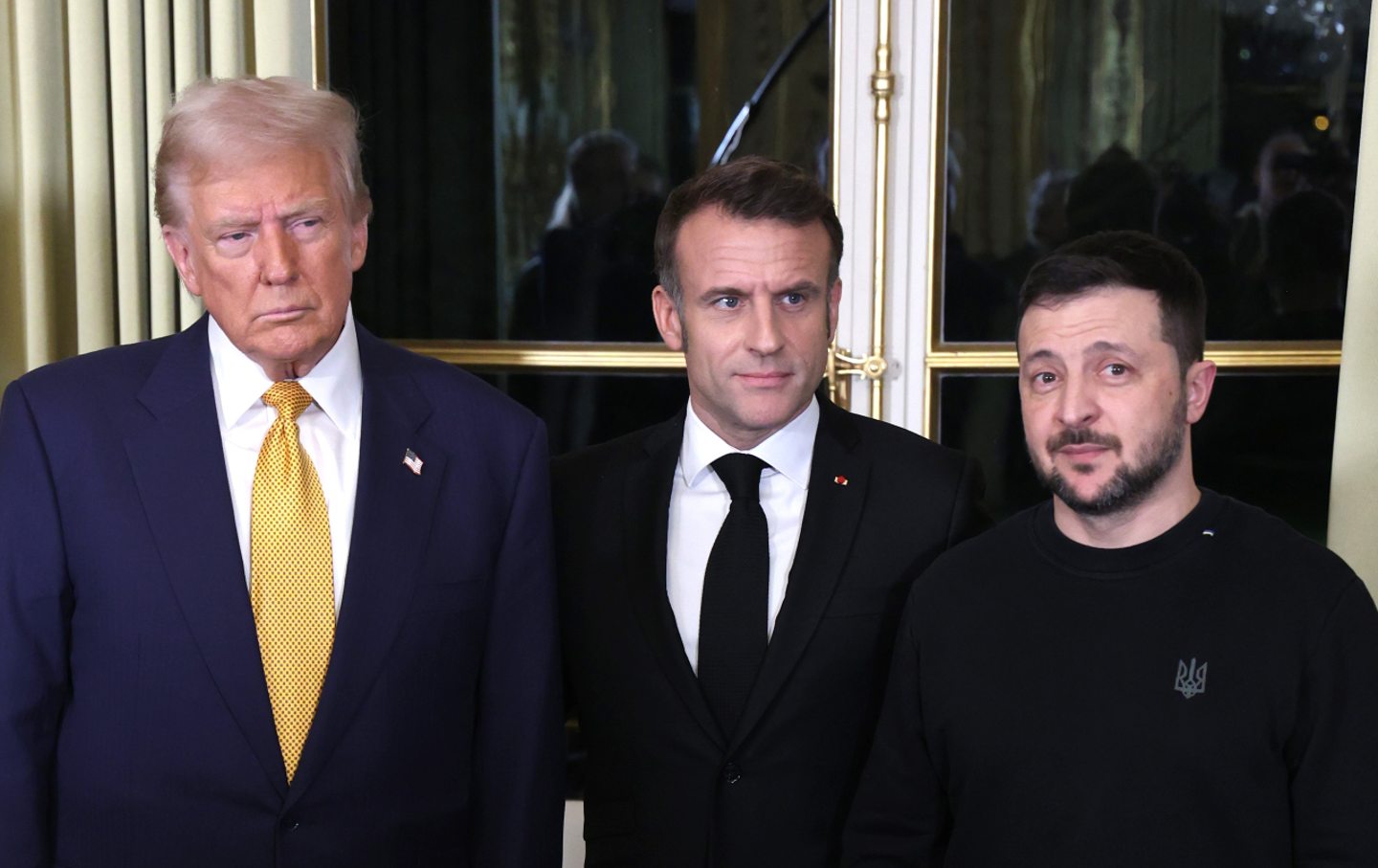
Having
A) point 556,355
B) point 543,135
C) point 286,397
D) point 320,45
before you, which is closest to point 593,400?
point 556,355

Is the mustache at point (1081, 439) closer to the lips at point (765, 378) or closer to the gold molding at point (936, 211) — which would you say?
the lips at point (765, 378)

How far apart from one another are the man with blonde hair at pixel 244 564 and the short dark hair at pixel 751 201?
410 millimetres

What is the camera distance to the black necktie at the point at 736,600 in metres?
1.85

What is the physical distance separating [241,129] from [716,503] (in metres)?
0.74

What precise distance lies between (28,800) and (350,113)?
0.85 metres

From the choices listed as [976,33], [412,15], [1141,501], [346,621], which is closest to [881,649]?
[1141,501]

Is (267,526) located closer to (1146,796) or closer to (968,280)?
(1146,796)

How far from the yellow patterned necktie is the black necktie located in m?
0.47

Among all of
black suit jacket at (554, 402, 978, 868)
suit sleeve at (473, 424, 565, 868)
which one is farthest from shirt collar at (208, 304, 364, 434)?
black suit jacket at (554, 402, 978, 868)

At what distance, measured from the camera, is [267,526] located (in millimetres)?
1674

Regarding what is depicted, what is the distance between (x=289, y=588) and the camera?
5.50 feet

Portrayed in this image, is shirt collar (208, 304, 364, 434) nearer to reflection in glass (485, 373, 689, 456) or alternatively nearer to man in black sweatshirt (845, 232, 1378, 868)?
man in black sweatshirt (845, 232, 1378, 868)

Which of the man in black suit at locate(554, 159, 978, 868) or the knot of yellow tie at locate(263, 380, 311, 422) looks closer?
the knot of yellow tie at locate(263, 380, 311, 422)

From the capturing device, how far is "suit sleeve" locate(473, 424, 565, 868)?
5.92 feet
